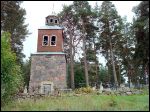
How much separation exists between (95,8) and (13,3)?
2044 centimetres

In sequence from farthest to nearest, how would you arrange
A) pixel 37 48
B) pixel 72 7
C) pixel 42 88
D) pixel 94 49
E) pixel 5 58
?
pixel 94 49 → pixel 72 7 → pixel 37 48 → pixel 42 88 → pixel 5 58

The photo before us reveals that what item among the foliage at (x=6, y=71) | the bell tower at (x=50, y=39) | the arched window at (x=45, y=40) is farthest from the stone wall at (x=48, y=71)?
the foliage at (x=6, y=71)

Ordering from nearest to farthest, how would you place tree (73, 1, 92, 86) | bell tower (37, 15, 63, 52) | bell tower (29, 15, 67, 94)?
1. bell tower (29, 15, 67, 94)
2. bell tower (37, 15, 63, 52)
3. tree (73, 1, 92, 86)

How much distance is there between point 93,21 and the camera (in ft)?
136

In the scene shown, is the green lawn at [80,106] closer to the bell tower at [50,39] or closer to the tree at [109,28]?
the bell tower at [50,39]

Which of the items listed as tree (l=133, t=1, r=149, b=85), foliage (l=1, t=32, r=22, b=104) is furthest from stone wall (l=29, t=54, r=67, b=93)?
foliage (l=1, t=32, r=22, b=104)

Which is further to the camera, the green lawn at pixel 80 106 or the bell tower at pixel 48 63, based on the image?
the bell tower at pixel 48 63

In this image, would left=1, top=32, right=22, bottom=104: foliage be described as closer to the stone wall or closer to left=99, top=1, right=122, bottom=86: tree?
the stone wall

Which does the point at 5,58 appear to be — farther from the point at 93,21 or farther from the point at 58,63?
the point at 93,21

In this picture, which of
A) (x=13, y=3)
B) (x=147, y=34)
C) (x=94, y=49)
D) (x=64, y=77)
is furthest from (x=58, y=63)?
(x=94, y=49)

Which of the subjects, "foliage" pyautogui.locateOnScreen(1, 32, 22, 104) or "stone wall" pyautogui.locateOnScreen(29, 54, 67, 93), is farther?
"stone wall" pyautogui.locateOnScreen(29, 54, 67, 93)

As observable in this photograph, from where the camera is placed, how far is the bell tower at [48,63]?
99.3 feet

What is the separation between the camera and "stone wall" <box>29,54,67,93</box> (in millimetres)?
30312

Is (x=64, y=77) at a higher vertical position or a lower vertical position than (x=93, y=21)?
lower
